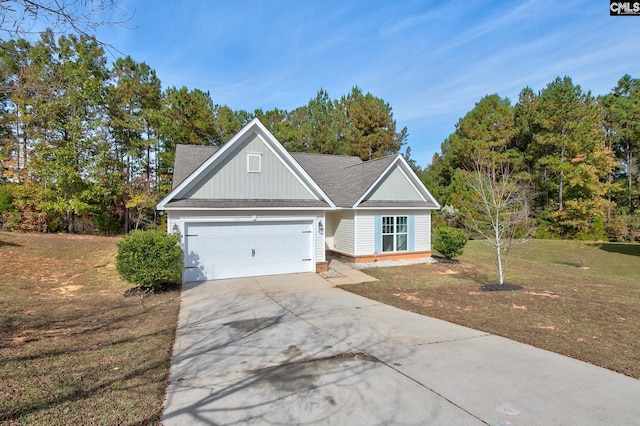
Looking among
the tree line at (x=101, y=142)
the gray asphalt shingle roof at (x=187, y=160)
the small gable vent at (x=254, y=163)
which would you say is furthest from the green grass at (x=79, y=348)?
the tree line at (x=101, y=142)

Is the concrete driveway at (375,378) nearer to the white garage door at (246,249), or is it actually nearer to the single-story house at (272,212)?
the white garage door at (246,249)

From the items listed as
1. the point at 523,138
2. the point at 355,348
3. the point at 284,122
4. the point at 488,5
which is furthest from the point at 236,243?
the point at 523,138

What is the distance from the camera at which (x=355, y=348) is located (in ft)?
18.0

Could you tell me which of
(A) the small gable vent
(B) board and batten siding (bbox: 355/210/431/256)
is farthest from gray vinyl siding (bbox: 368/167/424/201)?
(A) the small gable vent

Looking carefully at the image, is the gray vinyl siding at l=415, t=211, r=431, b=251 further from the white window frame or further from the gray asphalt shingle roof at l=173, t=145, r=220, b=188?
the gray asphalt shingle roof at l=173, t=145, r=220, b=188

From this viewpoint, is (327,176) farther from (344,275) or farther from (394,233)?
(344,275)

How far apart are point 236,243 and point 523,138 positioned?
3423 centimetres

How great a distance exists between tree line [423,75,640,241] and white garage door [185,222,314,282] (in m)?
17.7

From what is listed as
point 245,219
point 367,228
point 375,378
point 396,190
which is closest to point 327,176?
point 396,190

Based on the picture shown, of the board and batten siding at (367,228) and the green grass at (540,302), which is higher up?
the board and batten siding at (367,228)

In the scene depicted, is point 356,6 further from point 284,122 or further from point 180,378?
point 284,122

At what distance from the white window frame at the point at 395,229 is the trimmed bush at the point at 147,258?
8941mm

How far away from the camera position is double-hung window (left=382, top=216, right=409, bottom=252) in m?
15.5

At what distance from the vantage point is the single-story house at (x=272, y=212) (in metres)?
11.5
